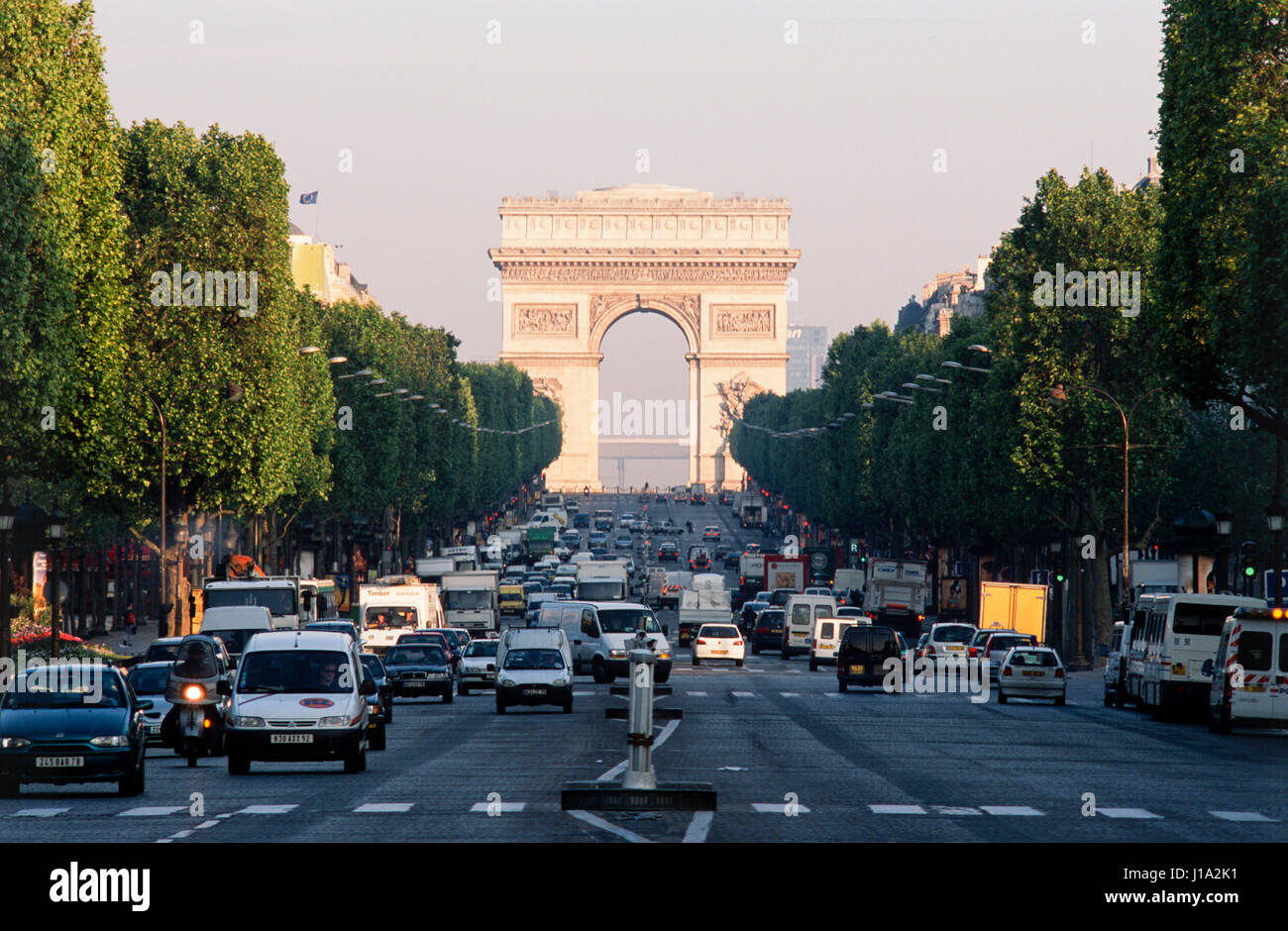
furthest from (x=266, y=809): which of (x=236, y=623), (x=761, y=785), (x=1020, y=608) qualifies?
(x=1020, y=608)

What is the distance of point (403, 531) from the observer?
11731 centimetres

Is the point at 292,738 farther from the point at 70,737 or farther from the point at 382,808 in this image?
the point at 382,808

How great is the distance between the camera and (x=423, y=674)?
163ft

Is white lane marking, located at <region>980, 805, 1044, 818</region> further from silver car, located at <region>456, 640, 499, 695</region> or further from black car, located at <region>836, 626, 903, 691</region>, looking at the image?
silver car, located at <region>456, 640, 499, 695</region>

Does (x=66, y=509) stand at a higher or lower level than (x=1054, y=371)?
lower

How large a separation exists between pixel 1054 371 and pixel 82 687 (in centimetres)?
4561

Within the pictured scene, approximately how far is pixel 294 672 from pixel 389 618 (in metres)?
41.2

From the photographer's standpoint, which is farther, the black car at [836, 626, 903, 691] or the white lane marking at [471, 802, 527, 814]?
the black car at [836, 626, 903, 691]

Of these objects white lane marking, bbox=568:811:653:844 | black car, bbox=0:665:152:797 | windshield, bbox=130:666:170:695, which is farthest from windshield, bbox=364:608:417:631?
white lane marking, bbox=568:811:653:844

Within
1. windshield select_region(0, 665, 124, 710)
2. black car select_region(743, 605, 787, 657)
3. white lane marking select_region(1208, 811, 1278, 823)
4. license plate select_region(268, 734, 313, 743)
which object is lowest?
black car select_region(743, 605, 787, 657)

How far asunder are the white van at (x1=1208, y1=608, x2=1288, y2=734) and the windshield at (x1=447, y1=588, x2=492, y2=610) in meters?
47.5

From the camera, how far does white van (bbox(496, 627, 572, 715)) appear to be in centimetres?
4350
